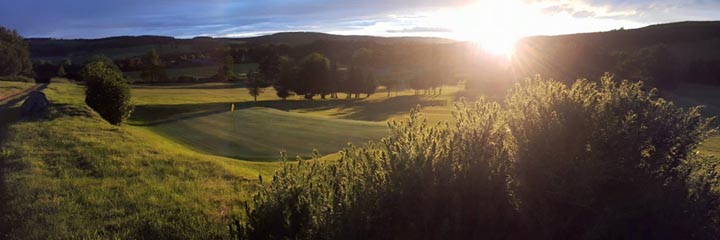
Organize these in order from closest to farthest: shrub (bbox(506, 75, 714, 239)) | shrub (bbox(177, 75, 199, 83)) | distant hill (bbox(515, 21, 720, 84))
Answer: shrub (bbox(506, 75, 714, 239)), distant hill (bbox(515, 21, 720, 84)), shrub (bbox(177, 75, 199, 83))

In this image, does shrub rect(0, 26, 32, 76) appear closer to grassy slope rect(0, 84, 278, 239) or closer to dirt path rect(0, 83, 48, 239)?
dirt path rect(0, 83, 48, 239)

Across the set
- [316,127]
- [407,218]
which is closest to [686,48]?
[316,127]

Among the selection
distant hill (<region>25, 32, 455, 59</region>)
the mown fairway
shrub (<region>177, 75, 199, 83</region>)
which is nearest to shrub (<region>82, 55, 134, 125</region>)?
the mown fairway

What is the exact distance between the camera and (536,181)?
4.78 m

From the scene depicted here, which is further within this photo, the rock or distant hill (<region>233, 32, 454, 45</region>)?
distant hill (<region>233, 32, 454, 45</region>)

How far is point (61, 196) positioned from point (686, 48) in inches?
4249

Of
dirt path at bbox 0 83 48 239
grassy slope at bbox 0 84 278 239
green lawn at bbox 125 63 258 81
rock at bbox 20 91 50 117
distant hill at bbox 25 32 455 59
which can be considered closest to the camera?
dirt path at bbox 0 83 48 239

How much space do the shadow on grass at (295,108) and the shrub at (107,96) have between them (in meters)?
3.68

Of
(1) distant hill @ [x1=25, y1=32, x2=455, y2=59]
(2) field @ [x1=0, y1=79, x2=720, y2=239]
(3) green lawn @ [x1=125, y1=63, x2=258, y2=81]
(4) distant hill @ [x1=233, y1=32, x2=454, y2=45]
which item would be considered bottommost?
(2) field @ [x1=0, y1=79, x2=720, y2=239]

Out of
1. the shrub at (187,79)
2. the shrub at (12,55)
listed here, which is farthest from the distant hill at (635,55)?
the shrub at (12,55)

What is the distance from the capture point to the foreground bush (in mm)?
4574

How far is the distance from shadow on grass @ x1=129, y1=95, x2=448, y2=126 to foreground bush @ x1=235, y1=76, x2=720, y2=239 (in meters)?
34.5

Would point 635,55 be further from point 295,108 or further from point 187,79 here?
point 187,79

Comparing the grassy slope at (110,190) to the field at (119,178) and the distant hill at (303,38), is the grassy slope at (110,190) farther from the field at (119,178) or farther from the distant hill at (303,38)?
the distant hill at (303,38)
